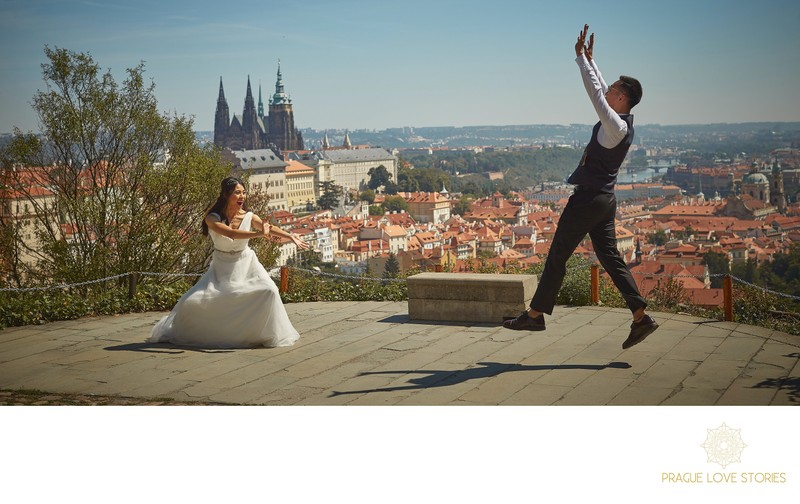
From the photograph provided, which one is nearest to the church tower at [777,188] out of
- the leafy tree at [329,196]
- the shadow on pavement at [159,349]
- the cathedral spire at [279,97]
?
the shadow on pavement at [159,349]

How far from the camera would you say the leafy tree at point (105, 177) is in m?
7.81

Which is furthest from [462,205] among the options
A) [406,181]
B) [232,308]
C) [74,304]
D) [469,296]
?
[232,308]

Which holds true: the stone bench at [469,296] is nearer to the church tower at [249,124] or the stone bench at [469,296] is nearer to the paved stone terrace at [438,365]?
the paved stone terrace at [438,365]

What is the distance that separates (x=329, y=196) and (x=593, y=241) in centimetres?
9093

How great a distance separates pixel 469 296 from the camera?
5594 millimetres

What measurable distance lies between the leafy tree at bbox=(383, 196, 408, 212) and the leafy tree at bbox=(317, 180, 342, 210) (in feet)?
17.9

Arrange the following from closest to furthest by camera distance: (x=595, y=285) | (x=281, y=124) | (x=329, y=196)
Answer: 1. (x=595, y=285)
2. (x=329, y=196)
3. (x=281, y=124)

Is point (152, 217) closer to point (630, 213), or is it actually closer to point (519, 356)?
point (519, 356)

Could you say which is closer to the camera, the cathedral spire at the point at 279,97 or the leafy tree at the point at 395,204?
the leafy tree at the point at 395,204

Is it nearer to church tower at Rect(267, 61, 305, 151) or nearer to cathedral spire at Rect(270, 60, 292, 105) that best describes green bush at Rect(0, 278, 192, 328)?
church tower at Rect(267, 61, 305, 151)

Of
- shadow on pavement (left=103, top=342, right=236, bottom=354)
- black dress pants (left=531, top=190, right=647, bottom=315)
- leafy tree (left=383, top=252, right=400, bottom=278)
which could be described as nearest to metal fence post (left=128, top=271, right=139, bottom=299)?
shadow on pavement (left=103, top=342, right=236, bottom=354)

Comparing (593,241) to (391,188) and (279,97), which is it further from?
(279,97)

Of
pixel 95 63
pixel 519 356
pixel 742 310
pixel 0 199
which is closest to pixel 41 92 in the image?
pixel 95 63

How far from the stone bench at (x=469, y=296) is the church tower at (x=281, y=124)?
108m
